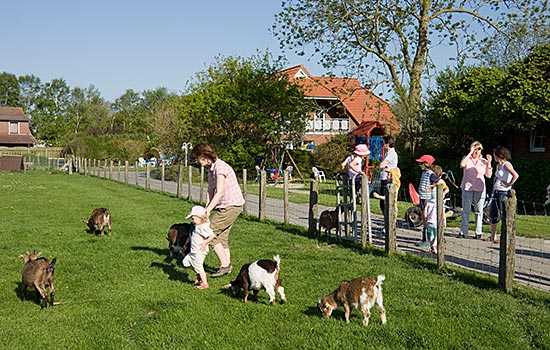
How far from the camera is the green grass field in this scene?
5.66 meters

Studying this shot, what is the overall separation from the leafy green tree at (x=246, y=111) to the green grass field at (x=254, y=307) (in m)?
22.5

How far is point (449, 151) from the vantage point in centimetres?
2400

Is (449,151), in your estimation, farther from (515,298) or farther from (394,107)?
(515,298)

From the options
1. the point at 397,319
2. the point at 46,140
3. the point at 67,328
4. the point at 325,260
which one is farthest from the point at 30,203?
the point at 46,140

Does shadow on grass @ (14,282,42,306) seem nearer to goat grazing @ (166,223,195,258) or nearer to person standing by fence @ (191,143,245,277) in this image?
person standing by fence @ (191,143,245,277)

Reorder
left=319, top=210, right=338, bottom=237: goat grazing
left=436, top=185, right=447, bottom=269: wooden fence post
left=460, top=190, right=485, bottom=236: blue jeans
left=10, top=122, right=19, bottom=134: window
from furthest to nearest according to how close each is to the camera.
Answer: left=10, top=122, right=19, bottom=134: window, left=460, top=190, right=485, bottom=236: blue jeans, left=319, top=210, right=338, bottom=237: goat grazing, left=436, top=185, right=447, bottom=269: wooden fence post

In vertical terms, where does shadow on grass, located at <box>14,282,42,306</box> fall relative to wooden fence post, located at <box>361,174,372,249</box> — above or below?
below

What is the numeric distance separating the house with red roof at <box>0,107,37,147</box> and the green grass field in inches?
2616

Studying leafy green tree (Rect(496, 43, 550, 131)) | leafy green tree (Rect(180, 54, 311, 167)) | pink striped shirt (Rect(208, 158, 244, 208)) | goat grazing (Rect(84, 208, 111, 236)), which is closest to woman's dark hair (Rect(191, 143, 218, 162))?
pink striped shirt (Rect(208, 158, 244, 208))

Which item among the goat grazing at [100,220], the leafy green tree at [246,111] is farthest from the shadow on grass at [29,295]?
the leafy green tree at [246,111]

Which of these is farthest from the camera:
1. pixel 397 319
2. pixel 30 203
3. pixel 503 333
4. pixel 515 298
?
pixel 30 203

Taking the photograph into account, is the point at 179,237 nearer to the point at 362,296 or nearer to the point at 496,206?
the point at 362,296

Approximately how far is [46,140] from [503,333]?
92.9 m

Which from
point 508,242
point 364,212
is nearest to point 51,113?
point 364,212
